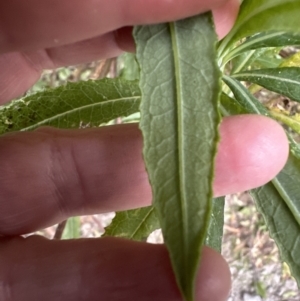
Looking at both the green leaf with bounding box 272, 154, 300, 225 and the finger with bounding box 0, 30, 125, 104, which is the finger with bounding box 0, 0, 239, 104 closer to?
the finger with bounding box 0, 30, 125, 104

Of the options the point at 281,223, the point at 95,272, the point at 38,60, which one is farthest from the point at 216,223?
the point at 38,60

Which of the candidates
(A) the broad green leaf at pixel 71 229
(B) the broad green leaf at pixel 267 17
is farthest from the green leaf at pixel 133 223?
(A) the broad green leaf at pixel 71 229

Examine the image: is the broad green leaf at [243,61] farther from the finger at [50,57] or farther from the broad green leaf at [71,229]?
the broad green leaf at [71,229]

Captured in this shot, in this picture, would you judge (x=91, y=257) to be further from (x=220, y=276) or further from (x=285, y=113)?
(x=285, y=113)

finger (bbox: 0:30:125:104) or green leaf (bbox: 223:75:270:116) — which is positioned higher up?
finger (bbox: 0:30:125:104)

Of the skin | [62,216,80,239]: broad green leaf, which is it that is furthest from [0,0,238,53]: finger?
[62,216,80,239]: broad green leaf

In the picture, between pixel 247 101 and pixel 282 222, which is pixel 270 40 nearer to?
pixel 247 101
